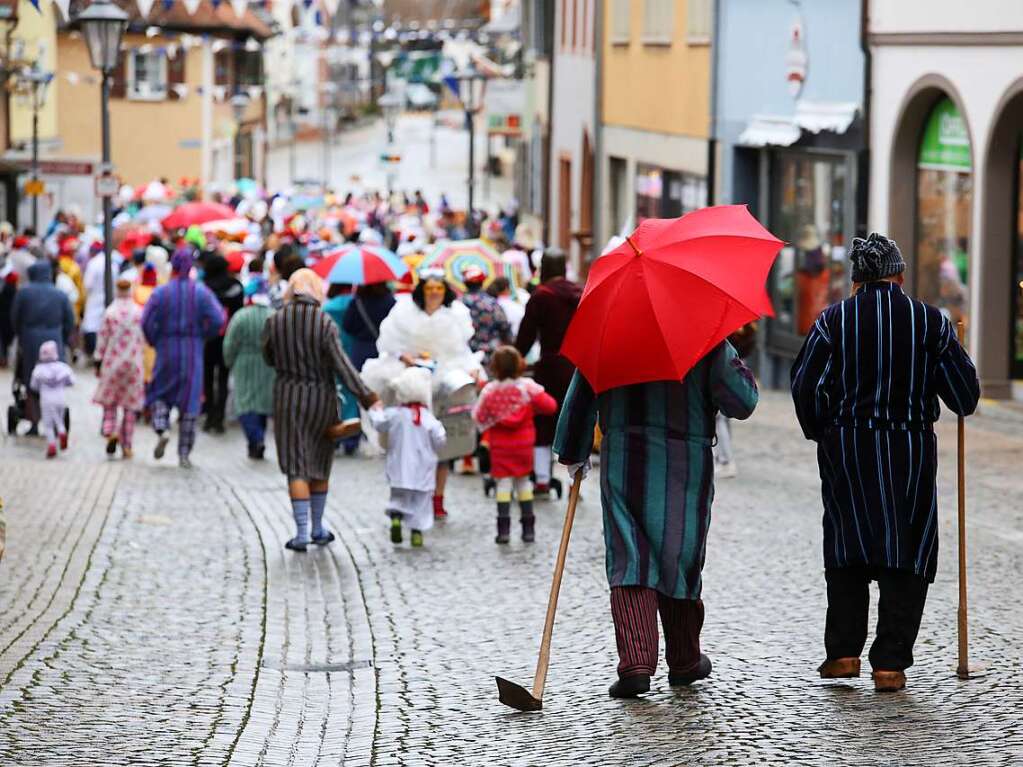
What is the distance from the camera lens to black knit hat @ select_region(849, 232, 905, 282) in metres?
7.70

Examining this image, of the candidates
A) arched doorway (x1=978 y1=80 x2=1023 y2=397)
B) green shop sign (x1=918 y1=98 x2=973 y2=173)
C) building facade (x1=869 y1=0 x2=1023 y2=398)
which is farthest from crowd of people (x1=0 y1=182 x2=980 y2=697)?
arched doorway (x1=978 y1=80 x2=1023 y2=397)

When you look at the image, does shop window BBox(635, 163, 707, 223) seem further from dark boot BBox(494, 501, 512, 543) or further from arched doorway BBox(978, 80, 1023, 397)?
dark boot BBox(494, 501, 512, 543)

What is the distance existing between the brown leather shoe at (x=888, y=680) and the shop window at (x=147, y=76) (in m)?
57.7

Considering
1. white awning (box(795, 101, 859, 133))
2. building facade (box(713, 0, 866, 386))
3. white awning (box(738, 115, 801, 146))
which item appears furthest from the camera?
white awning (box(738, 115, 801, 146))

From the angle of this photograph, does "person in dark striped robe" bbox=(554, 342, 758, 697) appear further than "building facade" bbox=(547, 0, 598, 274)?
No

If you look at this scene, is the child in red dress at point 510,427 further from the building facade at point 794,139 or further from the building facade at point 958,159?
the building facade at point 794,139

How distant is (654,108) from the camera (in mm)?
31672

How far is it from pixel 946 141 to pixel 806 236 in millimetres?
4371

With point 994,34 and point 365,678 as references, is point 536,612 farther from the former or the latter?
point 994,34

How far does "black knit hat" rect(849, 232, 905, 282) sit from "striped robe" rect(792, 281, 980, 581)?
0.09 m

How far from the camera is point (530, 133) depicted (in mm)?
48156

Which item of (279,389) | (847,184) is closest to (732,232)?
(279,389)

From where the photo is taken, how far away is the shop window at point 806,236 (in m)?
24.7

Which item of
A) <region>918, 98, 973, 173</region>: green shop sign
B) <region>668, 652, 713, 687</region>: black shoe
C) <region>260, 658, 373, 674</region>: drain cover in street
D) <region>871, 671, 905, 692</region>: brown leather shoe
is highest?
<region>918, 98, 973, 173</region>: green shop sign
